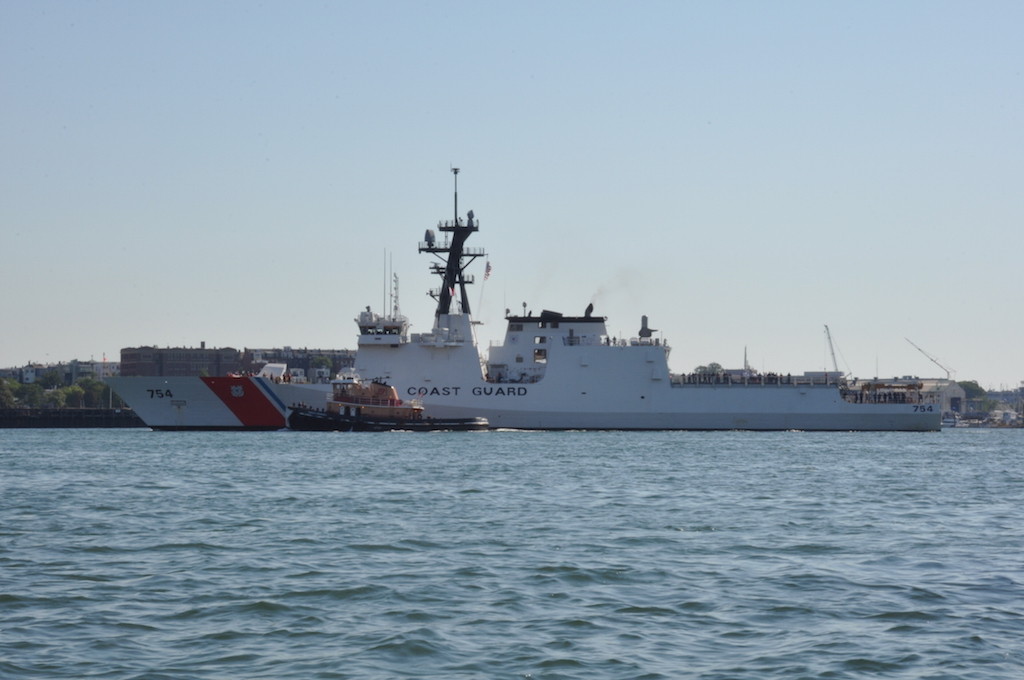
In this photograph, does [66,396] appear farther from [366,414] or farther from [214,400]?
[366,414]

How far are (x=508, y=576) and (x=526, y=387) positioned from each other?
3925 centimetres

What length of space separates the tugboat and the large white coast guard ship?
3.86ft

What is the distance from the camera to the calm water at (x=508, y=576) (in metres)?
9.59

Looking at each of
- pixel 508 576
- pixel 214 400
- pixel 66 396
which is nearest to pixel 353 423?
pixel 214 400

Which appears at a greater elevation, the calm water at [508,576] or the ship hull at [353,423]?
the ship hull at [353,423]

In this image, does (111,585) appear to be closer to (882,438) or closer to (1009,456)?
(1009,456)

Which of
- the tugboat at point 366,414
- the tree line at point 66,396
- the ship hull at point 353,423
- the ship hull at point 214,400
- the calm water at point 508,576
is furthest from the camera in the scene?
the tree line at point 66,396

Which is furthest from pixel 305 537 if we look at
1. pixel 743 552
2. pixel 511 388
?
pixel 511 388

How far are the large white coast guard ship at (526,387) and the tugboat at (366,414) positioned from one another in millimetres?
1177

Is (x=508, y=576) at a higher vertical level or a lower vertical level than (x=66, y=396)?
lower

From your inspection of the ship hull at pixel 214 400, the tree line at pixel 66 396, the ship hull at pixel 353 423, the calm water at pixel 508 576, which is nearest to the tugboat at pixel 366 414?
the ship hull at pixel 353 423

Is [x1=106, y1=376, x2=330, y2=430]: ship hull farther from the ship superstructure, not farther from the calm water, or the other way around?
the calm water

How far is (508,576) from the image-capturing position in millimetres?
13227

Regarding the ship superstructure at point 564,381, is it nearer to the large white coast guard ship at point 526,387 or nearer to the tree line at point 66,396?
the large white coast guard ship at point 526,387
